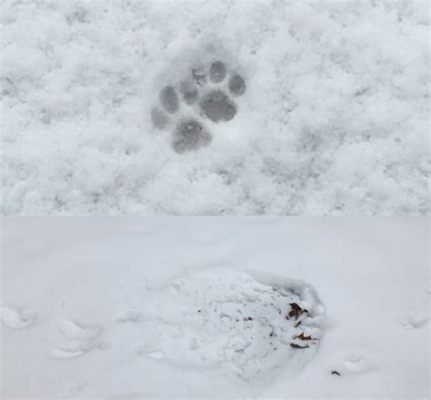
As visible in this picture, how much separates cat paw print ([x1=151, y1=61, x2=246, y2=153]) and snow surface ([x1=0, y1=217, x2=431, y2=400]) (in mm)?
222

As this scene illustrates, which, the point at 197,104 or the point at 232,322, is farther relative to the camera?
the point at 197,104

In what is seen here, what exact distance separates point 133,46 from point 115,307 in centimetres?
69

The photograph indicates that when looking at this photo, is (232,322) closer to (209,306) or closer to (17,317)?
(209,306)

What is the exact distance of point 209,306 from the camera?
4.41 feet

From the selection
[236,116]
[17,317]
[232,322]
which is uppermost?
[236,116]

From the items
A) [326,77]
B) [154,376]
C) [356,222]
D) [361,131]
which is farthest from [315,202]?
[154,376]

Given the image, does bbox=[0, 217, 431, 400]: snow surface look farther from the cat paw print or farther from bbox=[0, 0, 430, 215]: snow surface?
the cat paw print

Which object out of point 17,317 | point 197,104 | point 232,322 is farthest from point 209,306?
point 197,104

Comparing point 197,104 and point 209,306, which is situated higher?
point 197,104

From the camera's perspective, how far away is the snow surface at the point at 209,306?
3.97ft

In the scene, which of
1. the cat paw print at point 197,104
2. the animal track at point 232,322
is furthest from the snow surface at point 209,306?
the cat paw print at point 197,104

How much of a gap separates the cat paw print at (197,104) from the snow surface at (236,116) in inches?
0.9

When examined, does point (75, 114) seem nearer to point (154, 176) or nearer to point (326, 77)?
point (154, 176)

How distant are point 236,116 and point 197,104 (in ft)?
0.34
